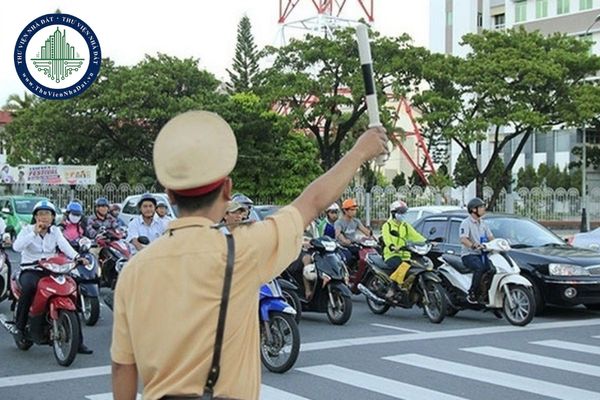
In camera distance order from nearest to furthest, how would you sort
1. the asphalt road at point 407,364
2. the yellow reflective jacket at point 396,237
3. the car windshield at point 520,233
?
the asphalt road at point 407,364 < the yellow reflective jacket at point 396,237 < the car windshield at point 520,233

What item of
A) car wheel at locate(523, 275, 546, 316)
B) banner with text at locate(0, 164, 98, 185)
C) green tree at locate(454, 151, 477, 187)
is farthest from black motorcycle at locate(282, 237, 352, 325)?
green tree at locate(454, 151, 477, 187)

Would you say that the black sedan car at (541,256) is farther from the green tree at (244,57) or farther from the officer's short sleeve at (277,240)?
the green tree at (244,57)

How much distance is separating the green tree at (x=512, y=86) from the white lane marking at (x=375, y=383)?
83.2 ft

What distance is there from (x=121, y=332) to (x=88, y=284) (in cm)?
947

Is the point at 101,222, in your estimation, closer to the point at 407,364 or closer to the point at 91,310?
the point at 91,310

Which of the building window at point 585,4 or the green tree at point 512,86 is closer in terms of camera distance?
the green tree at point 512,86

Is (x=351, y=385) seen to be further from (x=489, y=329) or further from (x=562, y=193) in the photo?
(x=562, y=193)

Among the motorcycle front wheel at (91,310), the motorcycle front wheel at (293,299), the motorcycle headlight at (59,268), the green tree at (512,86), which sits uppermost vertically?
the green tree at (512,86)

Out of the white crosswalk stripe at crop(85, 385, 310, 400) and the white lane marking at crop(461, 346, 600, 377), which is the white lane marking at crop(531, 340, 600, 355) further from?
the white crosswalk stripe at crop(85, 385, 310, 400)

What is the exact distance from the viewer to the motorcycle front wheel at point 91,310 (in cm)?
1193

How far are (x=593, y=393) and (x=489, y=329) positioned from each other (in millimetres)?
3969

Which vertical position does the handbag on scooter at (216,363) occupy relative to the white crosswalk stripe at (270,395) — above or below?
above

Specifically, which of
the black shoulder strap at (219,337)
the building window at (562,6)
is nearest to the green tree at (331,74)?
A: the building window at (562,6)

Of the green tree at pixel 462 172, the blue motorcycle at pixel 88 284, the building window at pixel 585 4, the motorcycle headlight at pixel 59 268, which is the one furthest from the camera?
the green tree at pixel 462 172
